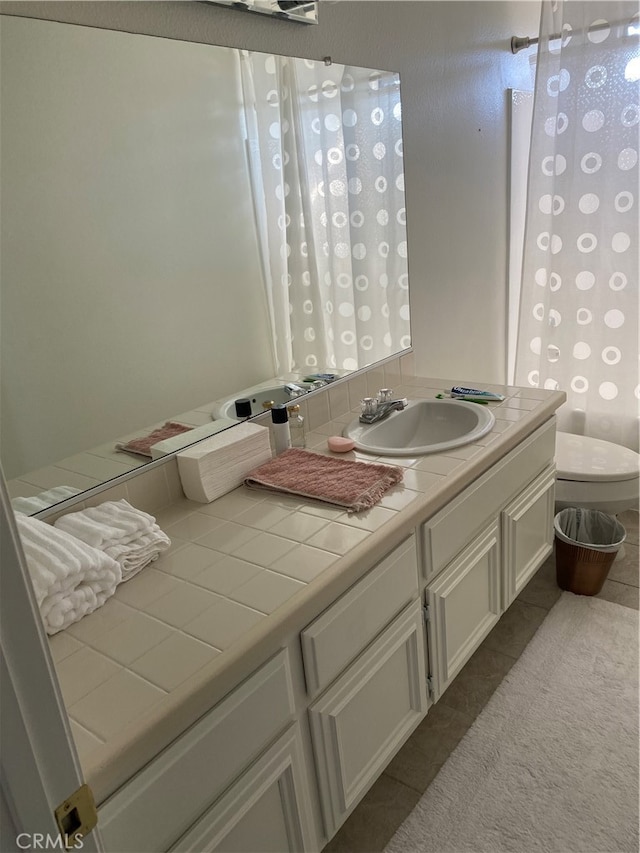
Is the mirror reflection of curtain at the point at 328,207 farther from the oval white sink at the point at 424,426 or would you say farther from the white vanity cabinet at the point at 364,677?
the white vanity cabinet at the point at 364,677

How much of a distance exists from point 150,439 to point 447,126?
1.64 metres

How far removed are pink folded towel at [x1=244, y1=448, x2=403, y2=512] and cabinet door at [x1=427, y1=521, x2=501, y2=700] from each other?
28 centimetres

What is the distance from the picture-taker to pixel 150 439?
1407 millimetres

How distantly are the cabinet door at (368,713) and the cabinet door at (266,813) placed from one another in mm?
60

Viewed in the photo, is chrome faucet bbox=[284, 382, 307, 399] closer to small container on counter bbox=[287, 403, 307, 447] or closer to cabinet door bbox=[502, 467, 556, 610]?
small container on counter bbox=[287, 403, 307, 447]

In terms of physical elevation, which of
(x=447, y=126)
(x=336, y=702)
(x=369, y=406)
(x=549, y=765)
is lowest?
(x=549, y=765)

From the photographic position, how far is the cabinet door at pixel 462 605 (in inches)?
57.9

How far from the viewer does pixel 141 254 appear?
52.7 inches

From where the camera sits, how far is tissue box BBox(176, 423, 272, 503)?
1.40 metres

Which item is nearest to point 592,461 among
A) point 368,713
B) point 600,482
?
point 600,482

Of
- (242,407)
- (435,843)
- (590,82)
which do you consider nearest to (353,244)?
(242,407)
